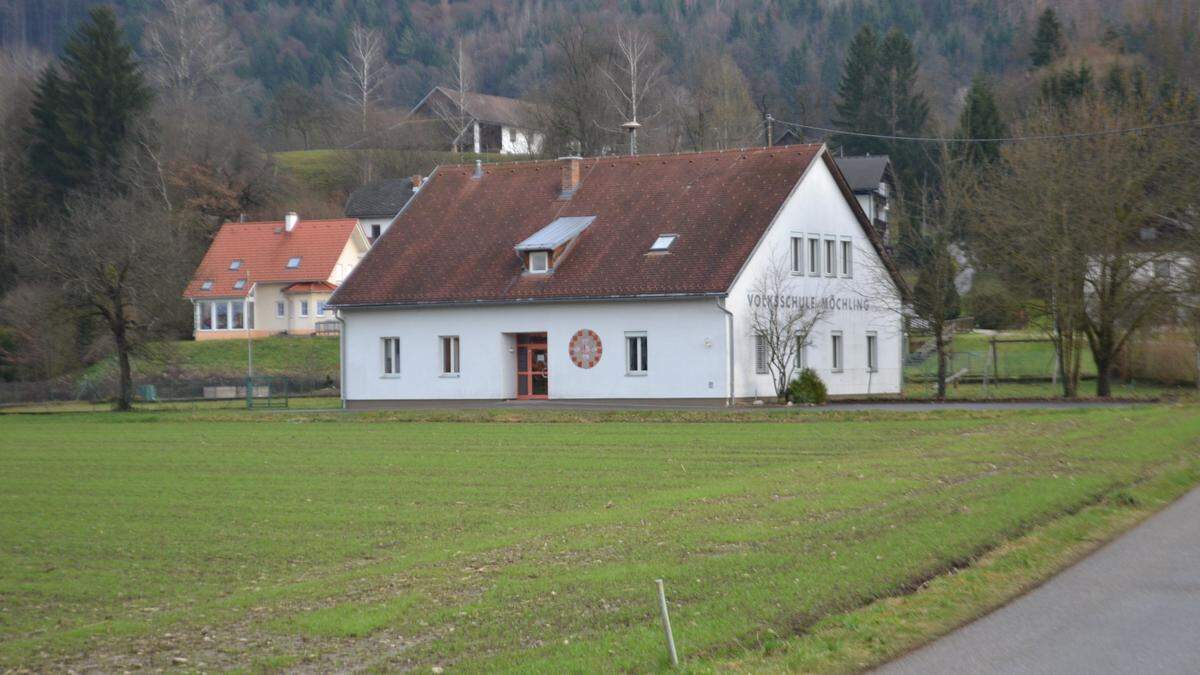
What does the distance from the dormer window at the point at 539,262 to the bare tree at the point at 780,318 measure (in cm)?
691

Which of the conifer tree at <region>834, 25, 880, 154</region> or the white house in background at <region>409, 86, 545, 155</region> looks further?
the white house in background at <region>409, 86, 545, 155</region>

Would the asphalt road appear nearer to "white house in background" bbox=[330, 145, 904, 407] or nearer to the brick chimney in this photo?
"white house in background" bbox=[330, 145, 904, 407]

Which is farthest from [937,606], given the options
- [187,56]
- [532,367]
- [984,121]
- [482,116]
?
[482,116]

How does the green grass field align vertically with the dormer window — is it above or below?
below

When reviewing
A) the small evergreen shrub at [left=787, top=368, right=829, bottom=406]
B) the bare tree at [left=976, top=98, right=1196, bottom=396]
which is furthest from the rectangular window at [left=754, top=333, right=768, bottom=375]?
the bare tree at [left=976, top=98, right=1196, bottom=396]

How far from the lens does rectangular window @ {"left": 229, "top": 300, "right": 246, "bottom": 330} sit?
8325 centimetres

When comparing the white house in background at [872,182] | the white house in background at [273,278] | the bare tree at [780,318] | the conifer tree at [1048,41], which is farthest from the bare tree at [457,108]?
the bare tree at [780,318]

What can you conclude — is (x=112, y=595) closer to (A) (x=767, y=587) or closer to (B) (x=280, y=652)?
(B) (x=280, y=652)

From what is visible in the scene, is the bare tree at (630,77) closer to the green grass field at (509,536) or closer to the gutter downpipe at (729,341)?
the gutter downpipe at (729,341)

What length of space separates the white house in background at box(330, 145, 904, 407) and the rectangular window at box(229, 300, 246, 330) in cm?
3352

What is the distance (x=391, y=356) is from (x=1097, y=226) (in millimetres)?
23625

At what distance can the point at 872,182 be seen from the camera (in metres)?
86.9

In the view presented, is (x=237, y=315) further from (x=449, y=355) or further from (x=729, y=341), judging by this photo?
(x=729, y=341)

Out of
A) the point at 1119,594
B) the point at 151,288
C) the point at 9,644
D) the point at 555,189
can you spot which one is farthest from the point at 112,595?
the point at 151,288
